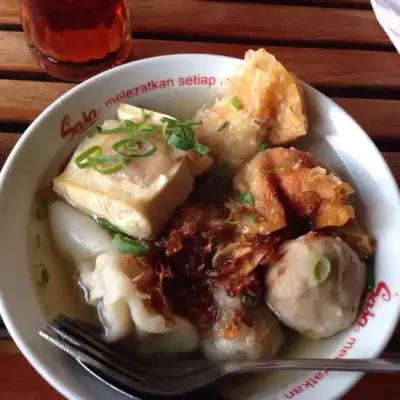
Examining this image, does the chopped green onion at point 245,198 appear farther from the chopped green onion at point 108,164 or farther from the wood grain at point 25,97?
the wood grain at point 25,97

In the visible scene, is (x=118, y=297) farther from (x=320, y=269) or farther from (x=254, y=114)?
(x=254, y=114)

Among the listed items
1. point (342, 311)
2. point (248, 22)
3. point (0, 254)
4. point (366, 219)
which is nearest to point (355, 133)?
point (366, 219)

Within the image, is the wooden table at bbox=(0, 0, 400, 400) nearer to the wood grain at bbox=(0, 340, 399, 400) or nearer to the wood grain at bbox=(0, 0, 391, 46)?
the wood grain at bbox=(0, 0, 391, 46)

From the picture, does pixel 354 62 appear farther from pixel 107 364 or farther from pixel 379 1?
pixel 107 364

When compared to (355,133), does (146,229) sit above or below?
below

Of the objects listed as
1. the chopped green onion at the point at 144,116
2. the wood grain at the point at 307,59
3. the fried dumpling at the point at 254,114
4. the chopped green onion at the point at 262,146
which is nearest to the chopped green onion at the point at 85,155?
the chopped green onion at the point at 144,116

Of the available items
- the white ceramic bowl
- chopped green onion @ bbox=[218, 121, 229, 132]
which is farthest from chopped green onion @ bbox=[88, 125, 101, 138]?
chopped green onion @ bbox=[218, 121, 229, 132]

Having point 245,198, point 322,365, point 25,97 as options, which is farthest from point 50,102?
point 322,365
